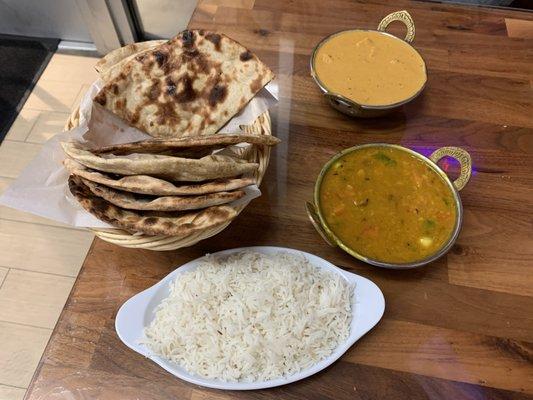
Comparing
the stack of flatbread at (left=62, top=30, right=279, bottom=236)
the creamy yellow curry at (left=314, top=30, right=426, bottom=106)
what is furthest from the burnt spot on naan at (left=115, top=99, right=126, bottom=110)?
the creamy yellow curry at (left=314, top=30, right=426, bottom=106)

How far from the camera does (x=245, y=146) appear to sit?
1.18 metres

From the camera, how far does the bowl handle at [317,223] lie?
1.08 meters

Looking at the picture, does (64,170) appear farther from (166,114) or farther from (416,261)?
(416,261)

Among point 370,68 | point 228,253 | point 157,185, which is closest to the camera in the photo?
point 157,185

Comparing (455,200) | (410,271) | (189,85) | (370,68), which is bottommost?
(410,271)

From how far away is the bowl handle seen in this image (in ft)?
3.54

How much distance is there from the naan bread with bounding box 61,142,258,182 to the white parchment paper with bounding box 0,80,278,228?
9cm

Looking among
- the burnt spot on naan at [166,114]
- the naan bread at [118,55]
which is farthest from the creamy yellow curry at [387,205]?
the naan bread at [118,55]

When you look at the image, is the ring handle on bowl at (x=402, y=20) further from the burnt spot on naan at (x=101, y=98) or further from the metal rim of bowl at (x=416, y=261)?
the burnt spot on naan at (x=101, y=98)

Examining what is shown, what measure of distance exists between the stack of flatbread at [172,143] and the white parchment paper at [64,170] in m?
0.03

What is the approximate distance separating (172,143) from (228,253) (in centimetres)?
31

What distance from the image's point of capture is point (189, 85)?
1258 millimetres

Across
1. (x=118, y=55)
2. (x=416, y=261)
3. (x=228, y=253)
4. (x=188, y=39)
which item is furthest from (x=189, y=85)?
(x=416, y=261)

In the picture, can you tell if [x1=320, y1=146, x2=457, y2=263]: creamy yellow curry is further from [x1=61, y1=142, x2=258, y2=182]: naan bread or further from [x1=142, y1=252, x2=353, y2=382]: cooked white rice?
[x1=61, y1=142, x2=258, y2=182]: naan bread
